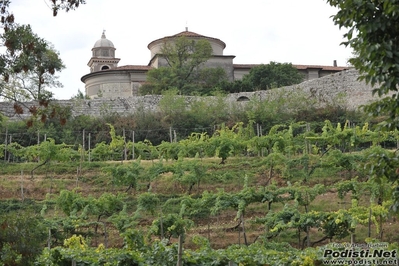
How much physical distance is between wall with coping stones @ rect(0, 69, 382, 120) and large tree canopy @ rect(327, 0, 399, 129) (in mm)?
21950

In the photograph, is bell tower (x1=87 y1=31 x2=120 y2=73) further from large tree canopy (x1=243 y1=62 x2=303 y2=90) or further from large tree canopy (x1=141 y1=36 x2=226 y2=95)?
large tree canopy (x1=243 y1=62 x2=303 y2=90)

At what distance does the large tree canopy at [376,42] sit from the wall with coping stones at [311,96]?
21950mm

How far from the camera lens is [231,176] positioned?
679 inches

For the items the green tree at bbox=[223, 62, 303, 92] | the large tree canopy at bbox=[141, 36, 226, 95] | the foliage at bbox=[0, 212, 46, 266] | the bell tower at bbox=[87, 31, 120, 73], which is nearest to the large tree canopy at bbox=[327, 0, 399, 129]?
the foliage at bbox=[0, 212, 46, 266]

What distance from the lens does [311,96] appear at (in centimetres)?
2814

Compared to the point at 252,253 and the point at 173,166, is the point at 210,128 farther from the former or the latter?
the point at 252,253

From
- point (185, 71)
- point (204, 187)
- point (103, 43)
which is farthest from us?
point (103, 43)

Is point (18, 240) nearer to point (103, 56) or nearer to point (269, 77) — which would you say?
point (269, 77)

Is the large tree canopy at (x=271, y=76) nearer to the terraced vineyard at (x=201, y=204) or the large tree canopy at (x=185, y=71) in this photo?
the large tree canopy at (x=185, y=71)

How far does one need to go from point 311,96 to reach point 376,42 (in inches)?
895

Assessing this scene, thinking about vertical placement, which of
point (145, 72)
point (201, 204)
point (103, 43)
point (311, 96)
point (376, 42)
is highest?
point (103, 43)

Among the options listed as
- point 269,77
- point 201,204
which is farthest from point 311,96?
point 201,204

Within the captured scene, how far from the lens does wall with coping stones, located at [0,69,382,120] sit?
2772cm

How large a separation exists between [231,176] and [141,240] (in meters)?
7.15
